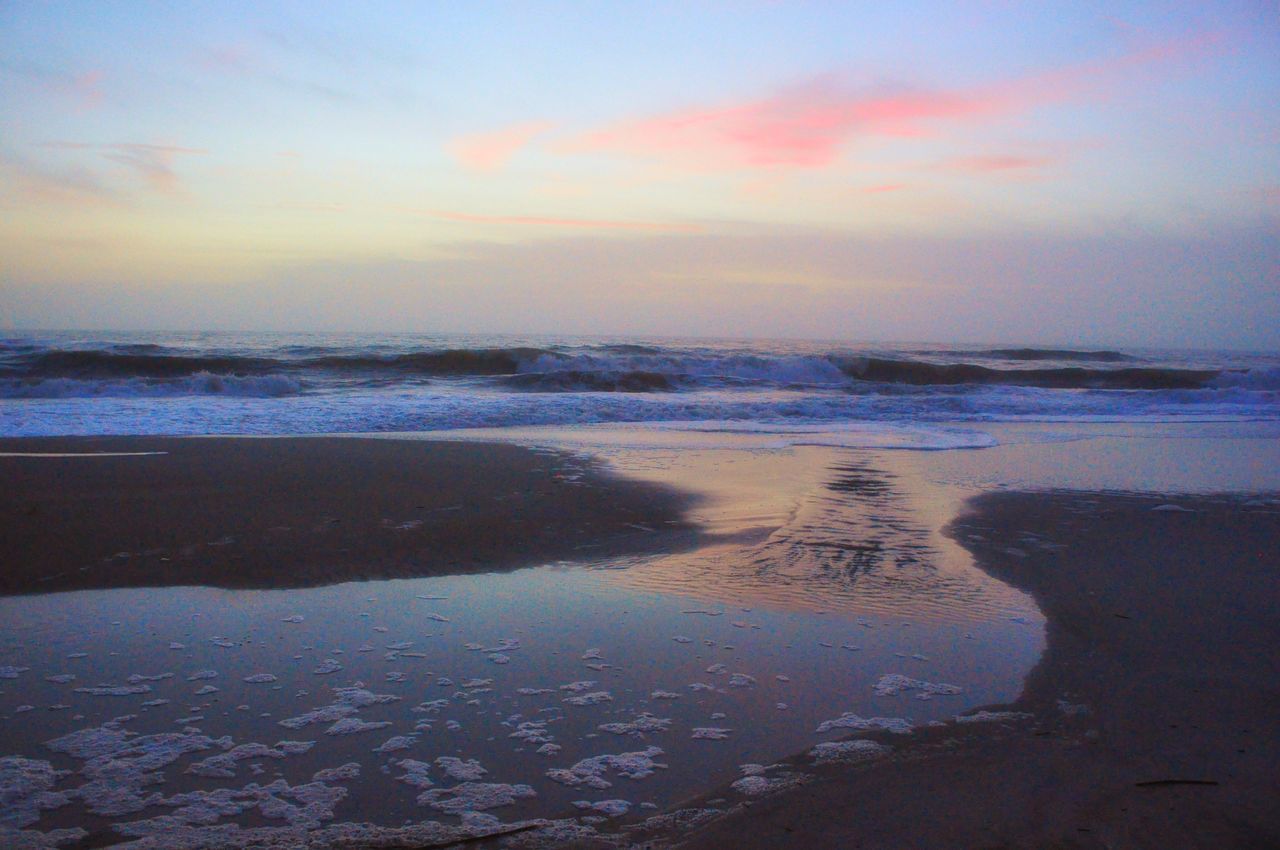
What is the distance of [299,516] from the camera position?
22.1 ft

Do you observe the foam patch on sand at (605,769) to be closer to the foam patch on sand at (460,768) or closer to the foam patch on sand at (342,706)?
the foam patch on sand at (460,768)

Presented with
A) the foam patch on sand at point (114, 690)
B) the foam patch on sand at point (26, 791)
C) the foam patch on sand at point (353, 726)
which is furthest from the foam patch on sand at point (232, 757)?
the foam patch on sand at point (114, 690)

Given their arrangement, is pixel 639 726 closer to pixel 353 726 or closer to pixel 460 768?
pixel 460 768

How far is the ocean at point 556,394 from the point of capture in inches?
552

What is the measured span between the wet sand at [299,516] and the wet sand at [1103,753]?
298cm

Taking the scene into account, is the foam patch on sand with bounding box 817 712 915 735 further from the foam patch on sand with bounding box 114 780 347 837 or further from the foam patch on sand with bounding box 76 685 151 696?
the foam patch on sand with bounding box 76 685 151 696

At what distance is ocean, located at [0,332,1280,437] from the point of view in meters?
14.0

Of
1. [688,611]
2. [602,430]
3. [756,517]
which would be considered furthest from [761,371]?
[688,611]

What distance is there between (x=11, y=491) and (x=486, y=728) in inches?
251

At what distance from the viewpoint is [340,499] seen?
7.42 metres

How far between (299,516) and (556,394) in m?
13.3

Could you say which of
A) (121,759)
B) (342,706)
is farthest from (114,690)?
(342,706)

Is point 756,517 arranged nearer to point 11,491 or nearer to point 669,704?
point 669,704

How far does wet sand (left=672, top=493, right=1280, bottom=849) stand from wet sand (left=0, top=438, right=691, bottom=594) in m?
2.98
